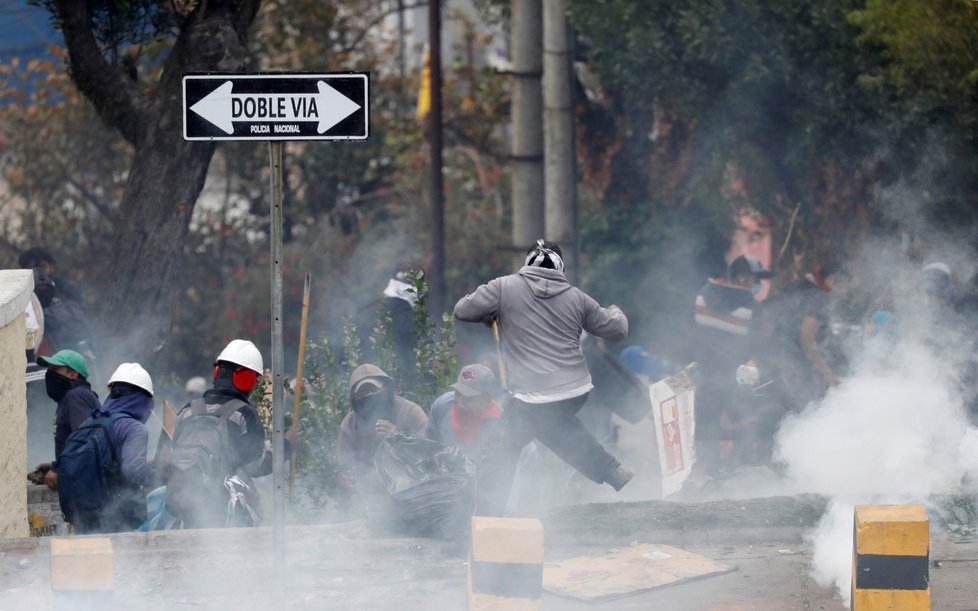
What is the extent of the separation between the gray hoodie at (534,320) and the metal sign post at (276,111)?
151 centimetres

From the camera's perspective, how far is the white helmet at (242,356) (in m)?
7.18

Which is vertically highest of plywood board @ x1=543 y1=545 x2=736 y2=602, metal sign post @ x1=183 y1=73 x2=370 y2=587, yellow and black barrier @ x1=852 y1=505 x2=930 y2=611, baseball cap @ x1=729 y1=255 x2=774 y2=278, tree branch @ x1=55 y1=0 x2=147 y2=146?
tree branch @ x1=55 y1=0 x2=147 y2=146

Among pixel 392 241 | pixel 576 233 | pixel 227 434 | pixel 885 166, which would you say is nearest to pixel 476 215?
pixel 392 241

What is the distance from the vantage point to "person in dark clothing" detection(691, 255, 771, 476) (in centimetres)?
1020

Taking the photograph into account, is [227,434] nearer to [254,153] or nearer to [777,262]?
[777,262]

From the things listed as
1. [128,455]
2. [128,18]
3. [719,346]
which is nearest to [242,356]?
[128,455]

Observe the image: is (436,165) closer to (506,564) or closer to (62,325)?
(62,325)

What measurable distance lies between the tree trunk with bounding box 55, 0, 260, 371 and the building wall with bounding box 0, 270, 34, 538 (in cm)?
163

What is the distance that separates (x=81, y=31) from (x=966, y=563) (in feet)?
21.0

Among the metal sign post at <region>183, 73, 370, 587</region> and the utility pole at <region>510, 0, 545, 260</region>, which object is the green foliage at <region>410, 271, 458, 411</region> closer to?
the metal sign post at <region>183, 73, 370, 587</region>

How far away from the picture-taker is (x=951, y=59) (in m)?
10.3

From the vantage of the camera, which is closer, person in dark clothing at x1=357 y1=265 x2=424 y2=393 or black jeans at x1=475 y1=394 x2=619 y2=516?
black jeans at x1=475 y1=394 x2=619 y2=516

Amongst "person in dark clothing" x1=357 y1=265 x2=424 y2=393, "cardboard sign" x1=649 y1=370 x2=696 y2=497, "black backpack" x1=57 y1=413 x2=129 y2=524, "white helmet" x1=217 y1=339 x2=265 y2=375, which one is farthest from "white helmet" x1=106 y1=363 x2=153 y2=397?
"cardboard sign" x1=649 y1=370 x2=696 y2=497

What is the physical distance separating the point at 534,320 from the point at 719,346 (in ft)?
11.5
